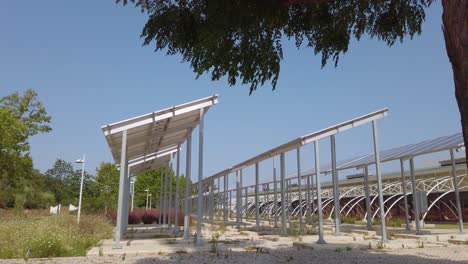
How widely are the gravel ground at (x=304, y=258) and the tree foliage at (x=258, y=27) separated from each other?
439 centimetres

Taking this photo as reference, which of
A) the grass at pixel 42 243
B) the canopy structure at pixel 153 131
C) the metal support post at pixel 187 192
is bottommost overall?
the grass at pixel 42 243

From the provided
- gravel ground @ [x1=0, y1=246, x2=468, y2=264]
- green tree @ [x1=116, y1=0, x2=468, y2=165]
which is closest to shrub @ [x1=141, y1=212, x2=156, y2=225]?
gravel ground @ [x1=0, y1=246, x2=468, y2=264]

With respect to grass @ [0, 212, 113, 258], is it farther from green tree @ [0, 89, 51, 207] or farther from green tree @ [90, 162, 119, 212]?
green tree @ [90, 162, 119, 212]

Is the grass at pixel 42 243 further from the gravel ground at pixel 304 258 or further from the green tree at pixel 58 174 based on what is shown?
the green tree at pixel 58 174

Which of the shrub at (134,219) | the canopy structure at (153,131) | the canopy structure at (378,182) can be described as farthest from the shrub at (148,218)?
the canopy structure at (153,131)

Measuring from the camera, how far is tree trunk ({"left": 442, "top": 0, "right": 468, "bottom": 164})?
13.1 feet

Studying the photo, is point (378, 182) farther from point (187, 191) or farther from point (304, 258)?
point (187, 191)

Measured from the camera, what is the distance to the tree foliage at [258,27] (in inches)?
220

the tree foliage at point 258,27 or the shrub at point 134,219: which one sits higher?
the tree foliage at point 258,27

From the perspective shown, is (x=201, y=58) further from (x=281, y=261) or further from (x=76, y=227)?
(x=76, y=227)

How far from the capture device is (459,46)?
408cm

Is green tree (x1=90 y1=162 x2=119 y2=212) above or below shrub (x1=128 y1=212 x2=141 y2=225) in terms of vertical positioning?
above

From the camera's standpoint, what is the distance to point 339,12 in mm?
6344

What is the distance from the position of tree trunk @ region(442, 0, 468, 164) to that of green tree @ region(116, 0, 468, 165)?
196 centimetres
